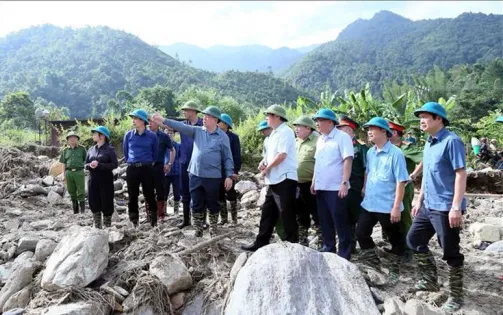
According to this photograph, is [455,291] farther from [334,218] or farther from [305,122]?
[305,122]

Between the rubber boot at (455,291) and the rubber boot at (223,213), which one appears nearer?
the rubber boot at (455,291)

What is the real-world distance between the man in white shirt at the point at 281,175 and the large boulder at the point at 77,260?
5.07 ft

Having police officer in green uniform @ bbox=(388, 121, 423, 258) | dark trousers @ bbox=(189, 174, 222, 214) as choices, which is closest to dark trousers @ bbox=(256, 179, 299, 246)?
dark trousers @ bbox=(189, 174, 222, 214)

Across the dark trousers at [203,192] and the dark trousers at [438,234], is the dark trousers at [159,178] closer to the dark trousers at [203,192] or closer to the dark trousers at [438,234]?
the dark trousers at [203,192]

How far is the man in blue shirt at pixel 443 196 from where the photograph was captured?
10.3ft

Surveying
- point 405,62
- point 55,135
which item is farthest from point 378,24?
point 55,135

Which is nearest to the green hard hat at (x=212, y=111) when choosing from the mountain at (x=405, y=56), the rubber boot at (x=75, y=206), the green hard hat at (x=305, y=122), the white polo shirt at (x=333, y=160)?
the green hard hat at (x=305, y=122)

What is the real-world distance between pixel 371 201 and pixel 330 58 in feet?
343

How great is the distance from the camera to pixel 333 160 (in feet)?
13.2

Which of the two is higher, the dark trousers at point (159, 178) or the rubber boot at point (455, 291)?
the dark trousers at point (159, 178)

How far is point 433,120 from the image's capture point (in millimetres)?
3346

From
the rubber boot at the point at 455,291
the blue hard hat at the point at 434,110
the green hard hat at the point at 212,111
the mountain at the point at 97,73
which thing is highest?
the mountain at the point at 97,73

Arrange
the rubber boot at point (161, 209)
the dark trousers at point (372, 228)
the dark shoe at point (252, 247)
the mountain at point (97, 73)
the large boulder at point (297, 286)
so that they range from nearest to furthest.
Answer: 1. the large boulder at point (297, 286)
2. the dark trousers at point (372, 228)
3. the dark shoe at point (252, 247)
4. the rubber boot at point (161, 209)
5. the mountain at point (97, 73)

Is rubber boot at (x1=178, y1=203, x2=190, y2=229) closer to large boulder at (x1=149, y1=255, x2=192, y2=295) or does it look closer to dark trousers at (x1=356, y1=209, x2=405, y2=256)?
large boulder at (x1=149, y1=255, x2=192, y2=295)
